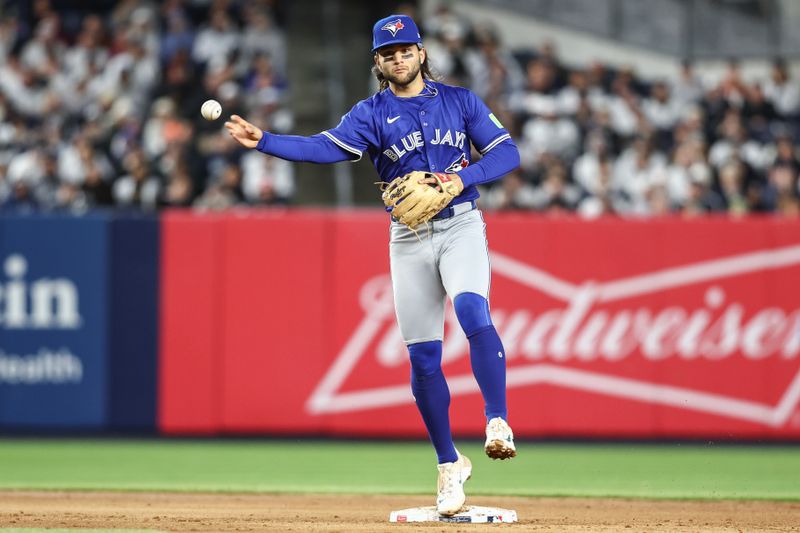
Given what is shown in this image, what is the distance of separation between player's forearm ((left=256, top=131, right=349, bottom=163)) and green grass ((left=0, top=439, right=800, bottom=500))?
279 centimetres

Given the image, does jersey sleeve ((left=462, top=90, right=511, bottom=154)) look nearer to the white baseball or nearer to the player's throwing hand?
the player's throwing hand

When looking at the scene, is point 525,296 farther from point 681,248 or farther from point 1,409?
point 1,409

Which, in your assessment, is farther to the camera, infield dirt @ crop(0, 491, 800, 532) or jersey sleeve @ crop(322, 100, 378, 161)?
jersey sleeve @ crop(322, 100, 378, 161)

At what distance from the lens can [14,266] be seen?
1188 centimetres

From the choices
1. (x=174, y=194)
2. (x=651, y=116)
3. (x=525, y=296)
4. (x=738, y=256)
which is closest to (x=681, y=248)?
(x=738, y=256)

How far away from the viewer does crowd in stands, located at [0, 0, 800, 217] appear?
44.7 ft

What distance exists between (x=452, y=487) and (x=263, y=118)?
9.31 meters

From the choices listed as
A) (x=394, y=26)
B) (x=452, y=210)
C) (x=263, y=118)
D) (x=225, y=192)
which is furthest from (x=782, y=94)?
(x=394, y=26)

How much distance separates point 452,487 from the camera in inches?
251

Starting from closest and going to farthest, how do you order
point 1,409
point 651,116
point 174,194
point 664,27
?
1. point 1,409
2. point 174,194
3. point 651,116
4. point 664,27

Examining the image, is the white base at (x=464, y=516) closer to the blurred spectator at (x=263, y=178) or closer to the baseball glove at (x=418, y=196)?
the baseball glove at (x=418, y=196)

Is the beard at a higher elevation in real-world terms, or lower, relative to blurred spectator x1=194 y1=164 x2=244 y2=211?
higher

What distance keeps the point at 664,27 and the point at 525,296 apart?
7.55 metres

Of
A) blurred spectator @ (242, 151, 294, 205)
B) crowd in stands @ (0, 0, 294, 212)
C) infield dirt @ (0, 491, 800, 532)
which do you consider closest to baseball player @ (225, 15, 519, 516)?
infield dirt @ (0, 491, 800, 532)
